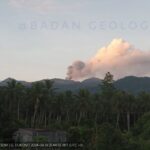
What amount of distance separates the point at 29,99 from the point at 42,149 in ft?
158

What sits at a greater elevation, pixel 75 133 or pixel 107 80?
pixel 107 80

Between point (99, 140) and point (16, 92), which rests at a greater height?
point (16, 92)

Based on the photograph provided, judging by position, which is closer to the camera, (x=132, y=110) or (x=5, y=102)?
(x=5, y=102)

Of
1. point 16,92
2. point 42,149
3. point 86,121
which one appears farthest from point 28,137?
point 16,92

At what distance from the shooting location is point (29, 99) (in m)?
116

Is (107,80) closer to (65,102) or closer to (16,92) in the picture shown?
(65,102)

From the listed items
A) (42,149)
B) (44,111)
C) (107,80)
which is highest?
(107,80)

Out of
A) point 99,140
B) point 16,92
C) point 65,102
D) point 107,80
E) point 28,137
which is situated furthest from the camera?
point 107,80

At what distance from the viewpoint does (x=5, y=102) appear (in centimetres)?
11906

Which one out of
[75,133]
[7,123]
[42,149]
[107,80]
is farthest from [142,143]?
[107,80]

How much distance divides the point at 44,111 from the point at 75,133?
39.7 meters

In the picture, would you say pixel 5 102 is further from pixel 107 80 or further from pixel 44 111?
pixel 107 80

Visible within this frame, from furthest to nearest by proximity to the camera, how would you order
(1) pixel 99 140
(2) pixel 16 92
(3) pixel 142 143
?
(2) pixel 16 92, (3) pixel 142 143, (1) pixel 99 140

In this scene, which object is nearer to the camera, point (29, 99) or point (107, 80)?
point (29, 99)
